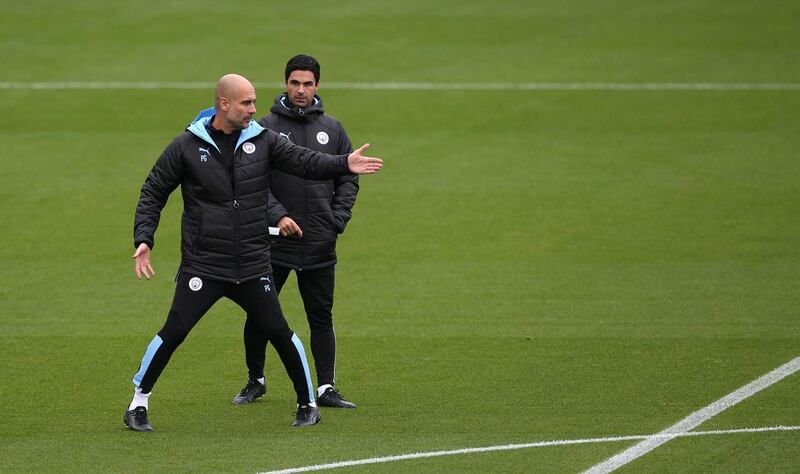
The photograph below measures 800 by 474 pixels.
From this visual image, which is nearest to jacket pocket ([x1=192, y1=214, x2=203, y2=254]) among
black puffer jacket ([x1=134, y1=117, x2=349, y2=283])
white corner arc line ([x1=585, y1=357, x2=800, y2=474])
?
black puffer jacket ([x1=134, y1=117, x2=349, y2=283])

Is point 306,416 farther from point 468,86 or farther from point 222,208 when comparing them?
point 468,86

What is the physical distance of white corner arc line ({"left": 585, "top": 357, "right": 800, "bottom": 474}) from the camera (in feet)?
26.5

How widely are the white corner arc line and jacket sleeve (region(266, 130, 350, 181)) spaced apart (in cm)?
236

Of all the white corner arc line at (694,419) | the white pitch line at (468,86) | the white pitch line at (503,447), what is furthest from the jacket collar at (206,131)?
the white pitch line at (468,86)

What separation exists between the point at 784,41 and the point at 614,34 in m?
2.88

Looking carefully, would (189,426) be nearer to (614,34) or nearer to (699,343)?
(699,343)

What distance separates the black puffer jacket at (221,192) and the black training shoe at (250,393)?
1198 millimetres

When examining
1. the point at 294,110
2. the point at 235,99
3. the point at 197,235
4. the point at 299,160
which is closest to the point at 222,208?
the point at 197,235

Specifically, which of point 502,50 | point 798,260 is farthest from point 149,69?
point 798,260

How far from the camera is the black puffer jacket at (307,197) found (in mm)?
9648

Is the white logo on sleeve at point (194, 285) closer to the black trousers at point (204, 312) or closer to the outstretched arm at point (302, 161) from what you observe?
the black trousers at point (204, 312)

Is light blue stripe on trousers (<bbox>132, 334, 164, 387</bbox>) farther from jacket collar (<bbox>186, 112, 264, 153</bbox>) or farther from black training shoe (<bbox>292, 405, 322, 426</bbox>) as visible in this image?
jacket collar (<bbox>186, 112, 264, 153</bbox>)

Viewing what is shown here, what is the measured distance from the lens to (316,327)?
32.3 ft

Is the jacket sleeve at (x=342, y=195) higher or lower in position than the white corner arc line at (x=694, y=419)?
higher
